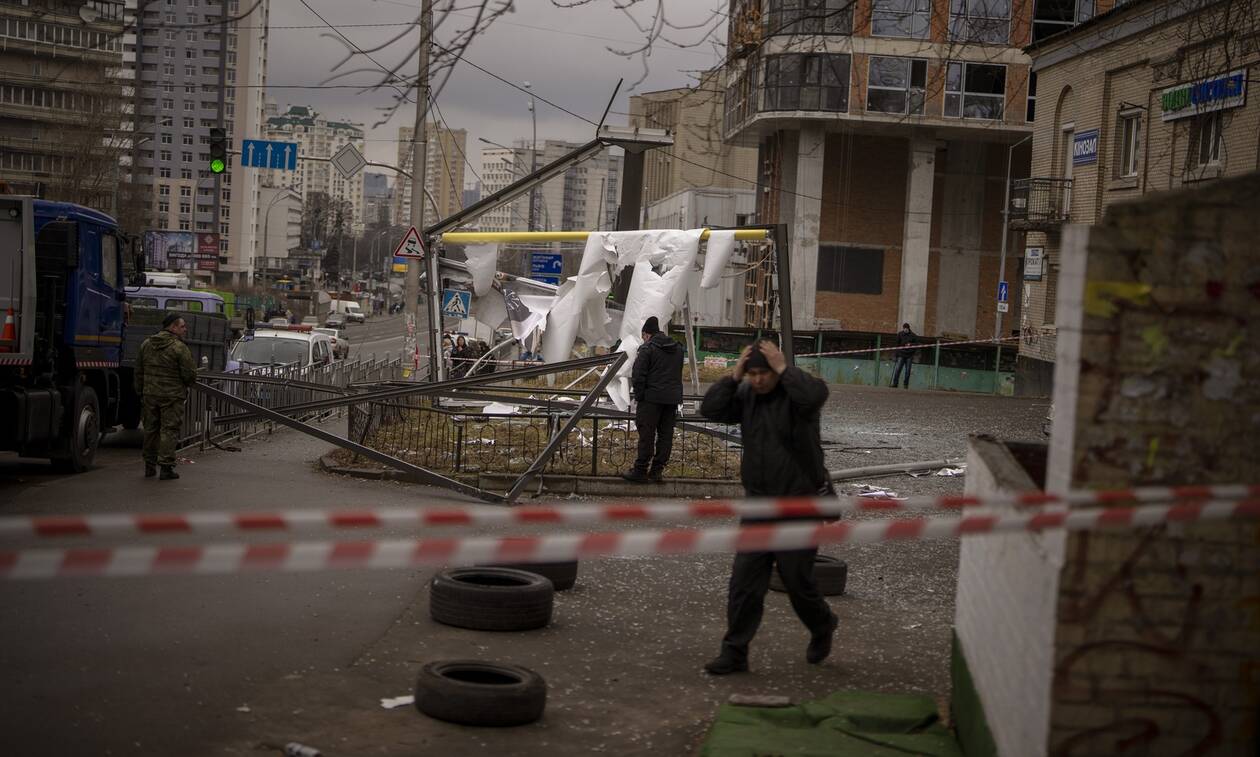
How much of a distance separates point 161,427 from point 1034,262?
98.4 feet

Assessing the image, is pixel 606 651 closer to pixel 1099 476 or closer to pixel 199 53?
pixel 1099 476

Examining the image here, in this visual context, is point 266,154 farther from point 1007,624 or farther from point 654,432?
point 1007,624

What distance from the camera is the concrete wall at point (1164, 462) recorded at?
13.3 ft

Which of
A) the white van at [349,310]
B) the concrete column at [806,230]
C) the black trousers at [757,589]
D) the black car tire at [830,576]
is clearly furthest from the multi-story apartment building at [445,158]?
the concrete column at [806,230]

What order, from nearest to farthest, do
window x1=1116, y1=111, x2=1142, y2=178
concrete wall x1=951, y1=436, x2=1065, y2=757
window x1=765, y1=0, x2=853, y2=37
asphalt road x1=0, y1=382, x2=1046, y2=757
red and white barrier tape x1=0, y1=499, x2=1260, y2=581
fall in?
1. red and white barrier tape x1=0, y1=499, x2=1260, y2=581
2. concrete wall x1=951, y1=436, x2=1065, y2=757
3. asphalt road x1=0, y1=382, x2=1046, y2=757
4. window x1=765, y1=0, x2=853, y2=37
5. window x1=1116, y1=111, x2=1142, y2=178

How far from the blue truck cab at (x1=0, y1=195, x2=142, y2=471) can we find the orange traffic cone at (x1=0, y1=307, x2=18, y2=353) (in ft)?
0.03

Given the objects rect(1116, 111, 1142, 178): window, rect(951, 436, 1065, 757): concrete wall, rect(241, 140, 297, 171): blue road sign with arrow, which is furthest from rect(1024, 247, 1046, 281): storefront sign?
rect(951, 436, 1065, 757): concrete wall

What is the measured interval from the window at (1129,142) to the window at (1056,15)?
17.9 feet

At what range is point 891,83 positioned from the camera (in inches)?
→ 1923

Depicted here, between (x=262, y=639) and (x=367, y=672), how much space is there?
92 centimetres

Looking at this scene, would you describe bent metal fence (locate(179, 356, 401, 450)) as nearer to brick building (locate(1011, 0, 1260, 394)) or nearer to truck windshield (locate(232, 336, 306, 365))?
truck windshield (locate(232, 336, 306, 365))

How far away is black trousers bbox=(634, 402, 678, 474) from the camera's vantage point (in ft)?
48.1

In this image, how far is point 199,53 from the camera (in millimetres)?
137625

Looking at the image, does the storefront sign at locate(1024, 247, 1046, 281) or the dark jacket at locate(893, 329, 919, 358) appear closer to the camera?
the storefront sign at locate(1024, 247, 1046, 281)
